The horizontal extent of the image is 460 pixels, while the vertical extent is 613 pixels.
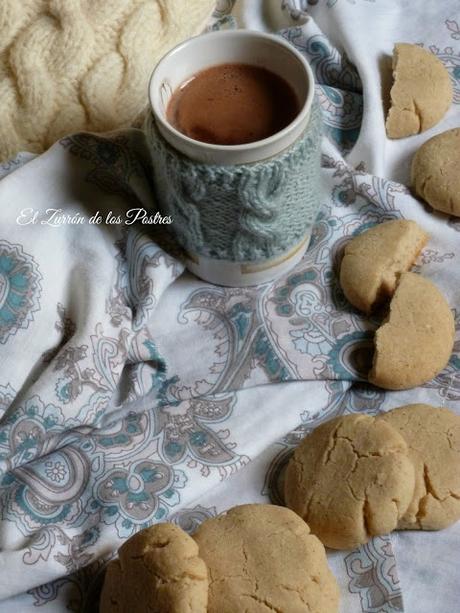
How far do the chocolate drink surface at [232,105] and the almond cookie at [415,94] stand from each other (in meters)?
0.23

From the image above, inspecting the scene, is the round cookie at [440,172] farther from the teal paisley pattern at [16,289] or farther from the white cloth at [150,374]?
the teal paisley pattern at [16,289]

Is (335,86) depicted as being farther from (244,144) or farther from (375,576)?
(375,576)

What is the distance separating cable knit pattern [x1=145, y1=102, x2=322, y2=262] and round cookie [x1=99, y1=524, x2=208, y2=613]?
30 centimetres

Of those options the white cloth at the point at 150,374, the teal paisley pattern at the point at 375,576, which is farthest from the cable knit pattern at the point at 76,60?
the teal paisley pattern at the point at 375,576

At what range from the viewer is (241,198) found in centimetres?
81

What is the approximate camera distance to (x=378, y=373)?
844 millimetres

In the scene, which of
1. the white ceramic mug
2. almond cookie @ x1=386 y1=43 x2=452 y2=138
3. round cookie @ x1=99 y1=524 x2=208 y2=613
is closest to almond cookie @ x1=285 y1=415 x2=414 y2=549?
round cookie @ x1=99 y1=524 x2=208 y2=613

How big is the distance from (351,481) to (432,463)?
0.27 feet

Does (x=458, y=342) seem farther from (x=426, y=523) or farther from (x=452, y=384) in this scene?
(x=426, y=523)

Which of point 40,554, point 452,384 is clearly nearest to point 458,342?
point 452,384

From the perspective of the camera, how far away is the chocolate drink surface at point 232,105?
82 centimetres

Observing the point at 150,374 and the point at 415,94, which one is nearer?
the point at 150,374

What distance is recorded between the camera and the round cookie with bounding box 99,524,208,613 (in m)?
0.68

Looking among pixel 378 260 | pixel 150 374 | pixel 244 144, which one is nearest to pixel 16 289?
pixel 150 374
